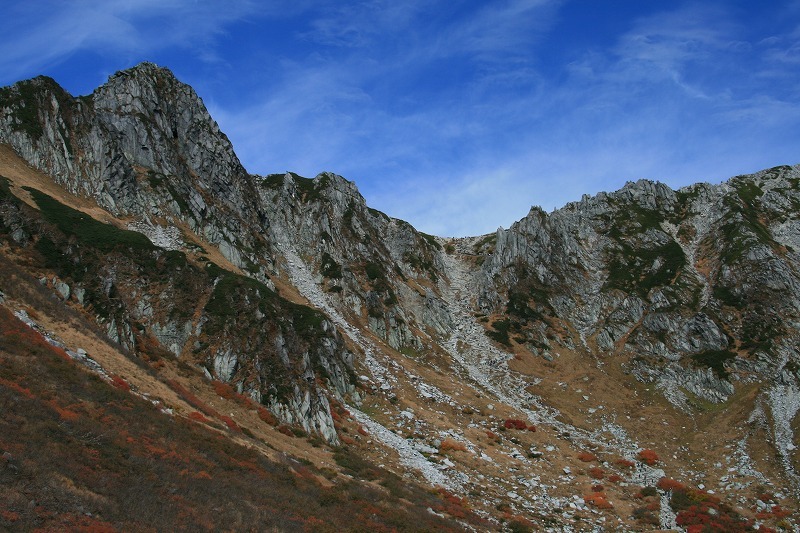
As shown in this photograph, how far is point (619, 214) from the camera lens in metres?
125

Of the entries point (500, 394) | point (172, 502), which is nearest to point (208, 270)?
point (172, 502)

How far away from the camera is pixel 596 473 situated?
4672 centimetres

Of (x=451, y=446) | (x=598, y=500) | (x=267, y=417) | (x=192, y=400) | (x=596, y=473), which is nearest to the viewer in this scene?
(x=192, y=400)

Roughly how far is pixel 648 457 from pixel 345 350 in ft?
121

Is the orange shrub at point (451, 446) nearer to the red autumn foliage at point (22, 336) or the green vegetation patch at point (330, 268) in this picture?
the red autumn foliage at point (22, 336)

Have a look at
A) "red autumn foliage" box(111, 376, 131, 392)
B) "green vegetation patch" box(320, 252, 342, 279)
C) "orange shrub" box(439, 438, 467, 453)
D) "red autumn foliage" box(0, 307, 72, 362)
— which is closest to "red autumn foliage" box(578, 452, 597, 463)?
"orange shrub" box(439, 438, 467, 453)

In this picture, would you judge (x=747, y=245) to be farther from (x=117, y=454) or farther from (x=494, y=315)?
(x=117, y=454)

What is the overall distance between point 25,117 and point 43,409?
2573 inches

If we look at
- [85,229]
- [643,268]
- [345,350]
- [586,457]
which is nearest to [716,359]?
[643,268]

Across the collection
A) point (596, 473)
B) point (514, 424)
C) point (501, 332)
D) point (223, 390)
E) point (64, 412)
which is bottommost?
point (64, 412)

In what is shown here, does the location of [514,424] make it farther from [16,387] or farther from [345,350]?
[16,387]

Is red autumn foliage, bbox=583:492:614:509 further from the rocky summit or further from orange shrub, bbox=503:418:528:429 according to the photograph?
orange shrub, bbox=503:418:528:429

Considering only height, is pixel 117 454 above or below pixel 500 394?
below

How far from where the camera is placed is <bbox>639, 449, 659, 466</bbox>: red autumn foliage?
53797mm
